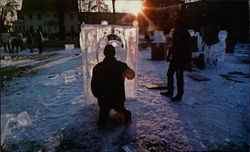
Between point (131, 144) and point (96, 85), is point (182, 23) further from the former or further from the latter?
point (131, 144)

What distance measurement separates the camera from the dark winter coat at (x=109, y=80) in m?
2.88

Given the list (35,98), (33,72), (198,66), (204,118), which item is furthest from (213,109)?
(33,72)

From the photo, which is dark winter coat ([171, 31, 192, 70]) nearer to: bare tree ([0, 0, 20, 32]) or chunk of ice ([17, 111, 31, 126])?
chunk of ice ([17, 111, 31, 126])

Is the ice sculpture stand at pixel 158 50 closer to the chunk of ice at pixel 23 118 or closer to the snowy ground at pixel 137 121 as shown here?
the snowy ground at pixel 137 121

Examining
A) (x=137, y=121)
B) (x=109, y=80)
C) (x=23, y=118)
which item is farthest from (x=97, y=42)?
(x=23, y=118)

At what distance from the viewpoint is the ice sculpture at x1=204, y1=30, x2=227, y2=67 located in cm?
828

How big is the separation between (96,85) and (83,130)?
801 mm

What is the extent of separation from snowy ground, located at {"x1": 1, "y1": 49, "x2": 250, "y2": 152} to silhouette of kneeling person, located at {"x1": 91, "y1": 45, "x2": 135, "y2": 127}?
0.43 metres

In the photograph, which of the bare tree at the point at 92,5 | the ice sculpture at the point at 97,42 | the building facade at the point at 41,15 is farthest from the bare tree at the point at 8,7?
the building facade at the point at 41,15

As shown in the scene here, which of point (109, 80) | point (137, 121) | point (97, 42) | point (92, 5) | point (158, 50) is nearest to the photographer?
point (109, 80)

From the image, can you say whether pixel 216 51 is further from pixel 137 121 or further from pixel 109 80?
pixel 109 80

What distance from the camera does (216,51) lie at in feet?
27.6

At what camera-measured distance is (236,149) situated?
258 centimetres

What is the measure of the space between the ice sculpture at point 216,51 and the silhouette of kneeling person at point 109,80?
6.68m
